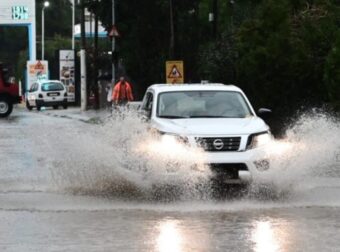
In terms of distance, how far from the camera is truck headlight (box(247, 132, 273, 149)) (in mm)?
13047

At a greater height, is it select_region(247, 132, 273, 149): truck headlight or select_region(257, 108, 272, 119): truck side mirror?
select_region(257, 108, 272, 119): truck side mirror

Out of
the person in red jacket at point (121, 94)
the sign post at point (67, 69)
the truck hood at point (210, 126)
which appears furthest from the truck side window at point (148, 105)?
the sign post at point (67, 69)

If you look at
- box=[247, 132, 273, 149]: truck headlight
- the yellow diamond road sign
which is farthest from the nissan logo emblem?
the yellow diamond road sign

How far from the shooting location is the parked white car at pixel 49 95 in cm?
5388

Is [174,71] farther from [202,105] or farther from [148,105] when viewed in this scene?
[202,105]

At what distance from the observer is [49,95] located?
5441 cm

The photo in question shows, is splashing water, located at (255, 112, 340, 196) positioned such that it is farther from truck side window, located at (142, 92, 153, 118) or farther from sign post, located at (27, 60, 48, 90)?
sign post, located at (27, 60, 48, 90)

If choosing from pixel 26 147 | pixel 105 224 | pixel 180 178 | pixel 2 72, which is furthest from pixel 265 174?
pixel 2 72

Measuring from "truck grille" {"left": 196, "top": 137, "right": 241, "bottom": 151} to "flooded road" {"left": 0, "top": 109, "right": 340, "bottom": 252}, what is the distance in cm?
26

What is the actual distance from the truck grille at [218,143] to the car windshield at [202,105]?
1204 mm

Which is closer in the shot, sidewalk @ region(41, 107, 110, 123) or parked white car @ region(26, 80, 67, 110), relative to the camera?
sidewalk @ region(41, 107, 110, 123)

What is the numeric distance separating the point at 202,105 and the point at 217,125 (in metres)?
1.25

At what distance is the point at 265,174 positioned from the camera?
12805 mm

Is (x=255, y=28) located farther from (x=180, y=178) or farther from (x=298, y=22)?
(x=180, y=178)
